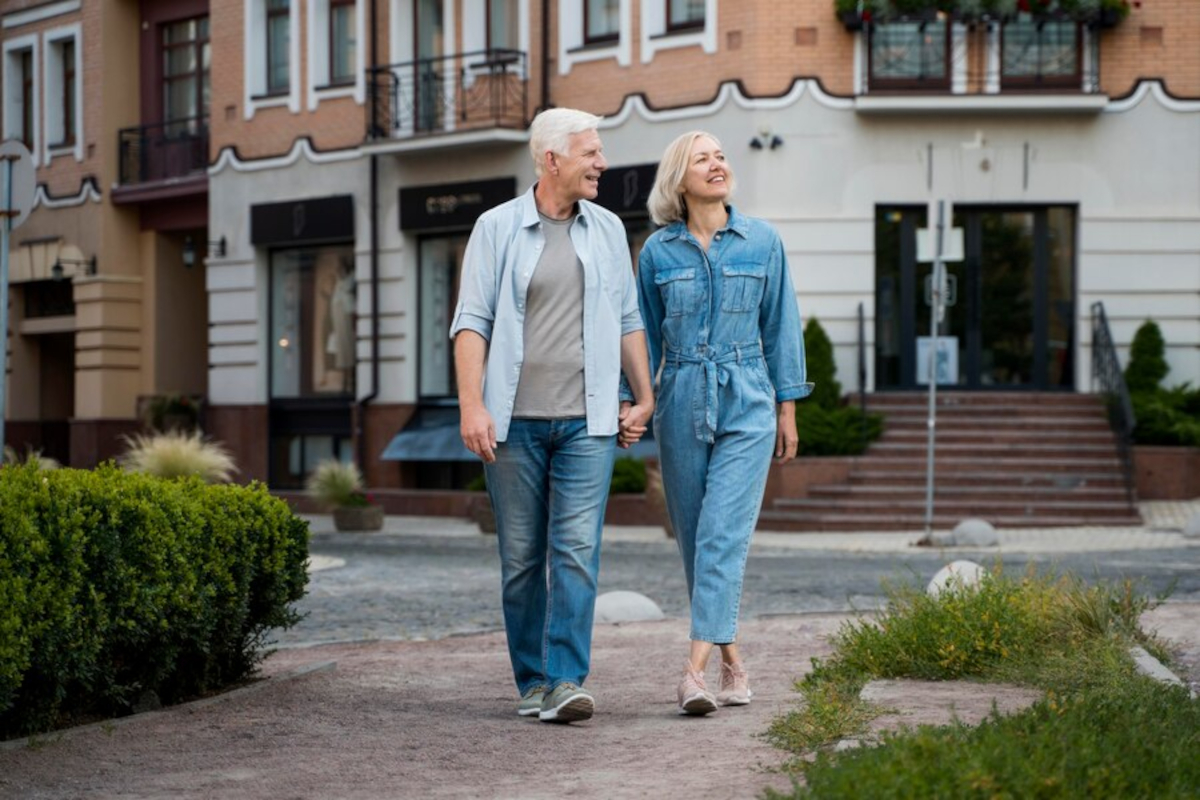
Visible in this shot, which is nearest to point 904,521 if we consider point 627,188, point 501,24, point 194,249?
point 627,188

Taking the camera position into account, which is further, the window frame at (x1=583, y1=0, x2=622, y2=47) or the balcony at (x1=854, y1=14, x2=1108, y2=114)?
the window frame at (x1=583, y1=0, x2=622, y2=47)

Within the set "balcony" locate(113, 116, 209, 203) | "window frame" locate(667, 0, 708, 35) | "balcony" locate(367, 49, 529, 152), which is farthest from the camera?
"balcony" locate(113, 116, 209, 203)

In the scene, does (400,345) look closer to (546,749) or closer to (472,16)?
(472,16)

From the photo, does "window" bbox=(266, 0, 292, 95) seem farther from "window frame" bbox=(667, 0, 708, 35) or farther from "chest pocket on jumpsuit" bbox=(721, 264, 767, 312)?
"chest pocket on jumpsuit" bbox=(721, 264, 767, 312)

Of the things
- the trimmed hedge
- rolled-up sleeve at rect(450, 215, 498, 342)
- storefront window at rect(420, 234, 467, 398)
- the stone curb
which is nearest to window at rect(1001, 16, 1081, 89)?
storefront window at rect(420, 234, 467, 398)

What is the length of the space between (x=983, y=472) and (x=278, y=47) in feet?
46.0

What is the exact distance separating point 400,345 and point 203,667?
22358 millimetres

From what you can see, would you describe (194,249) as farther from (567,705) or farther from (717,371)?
(567,705)

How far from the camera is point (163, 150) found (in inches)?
1389

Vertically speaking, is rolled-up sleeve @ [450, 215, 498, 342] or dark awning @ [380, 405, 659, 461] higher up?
rolled-up sleeve @ [450, 215, 498, 342]

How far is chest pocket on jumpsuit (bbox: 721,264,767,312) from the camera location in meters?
7.95

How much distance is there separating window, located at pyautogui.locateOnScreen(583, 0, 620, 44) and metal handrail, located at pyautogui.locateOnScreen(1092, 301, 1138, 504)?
7.02 meters

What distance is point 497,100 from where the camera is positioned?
2886 centimetres

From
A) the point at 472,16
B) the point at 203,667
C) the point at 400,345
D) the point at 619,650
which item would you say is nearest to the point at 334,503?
the point at 400,345
